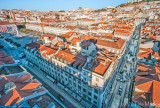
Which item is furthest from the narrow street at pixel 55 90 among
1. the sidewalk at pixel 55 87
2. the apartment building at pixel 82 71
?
the apartment building at pixel 82 71

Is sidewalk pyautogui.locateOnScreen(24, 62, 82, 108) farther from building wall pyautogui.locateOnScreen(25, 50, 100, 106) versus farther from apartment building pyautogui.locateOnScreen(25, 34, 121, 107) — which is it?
building wall pyautogui.locateOnScreen(25, 50, 100, 106)

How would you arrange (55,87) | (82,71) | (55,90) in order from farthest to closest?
(55,87) → (55,90) → (82,71)

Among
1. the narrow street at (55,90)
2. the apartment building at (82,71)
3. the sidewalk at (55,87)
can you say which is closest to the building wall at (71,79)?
the apartment building at (82,71)

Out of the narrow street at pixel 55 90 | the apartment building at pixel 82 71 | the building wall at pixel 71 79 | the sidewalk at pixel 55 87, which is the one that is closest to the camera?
the apartment building at pixel 82 71

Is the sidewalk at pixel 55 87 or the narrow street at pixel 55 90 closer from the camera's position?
the narrow street at pixel 55 90

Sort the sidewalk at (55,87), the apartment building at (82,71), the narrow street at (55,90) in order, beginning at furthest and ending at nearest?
the sidewalk at (55,87) < the narrow street at (55,90) < the apartment building at (82,71)

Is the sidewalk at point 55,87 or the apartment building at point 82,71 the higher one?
the apartment building at point 82,71

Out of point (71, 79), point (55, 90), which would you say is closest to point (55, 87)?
point (55, 90)

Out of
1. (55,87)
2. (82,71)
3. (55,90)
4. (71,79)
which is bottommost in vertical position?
(55,90)

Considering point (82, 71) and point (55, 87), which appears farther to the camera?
point (55, 87)

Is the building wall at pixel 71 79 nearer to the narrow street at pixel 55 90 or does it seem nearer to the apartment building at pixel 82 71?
the apartment building at pixel 82 71

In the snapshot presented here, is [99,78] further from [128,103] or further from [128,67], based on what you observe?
[128,67]

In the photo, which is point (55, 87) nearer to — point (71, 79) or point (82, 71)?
point (71, 79)
